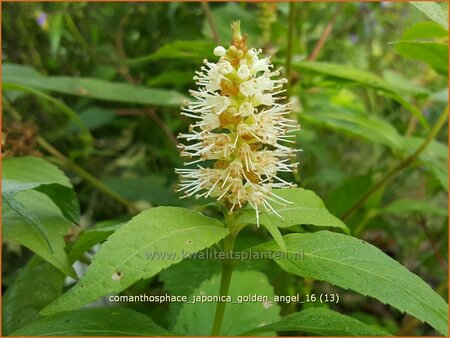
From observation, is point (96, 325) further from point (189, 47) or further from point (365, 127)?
point (365, 127)

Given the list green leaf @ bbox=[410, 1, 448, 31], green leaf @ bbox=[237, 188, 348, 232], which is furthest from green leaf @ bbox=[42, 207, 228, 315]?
green leaf @ bbox=[410, 1, 448, 31]

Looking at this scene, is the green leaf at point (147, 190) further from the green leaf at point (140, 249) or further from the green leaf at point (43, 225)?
the green leaf at point (140, 249)

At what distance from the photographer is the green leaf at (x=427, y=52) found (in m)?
1.19

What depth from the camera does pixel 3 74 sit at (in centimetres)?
156

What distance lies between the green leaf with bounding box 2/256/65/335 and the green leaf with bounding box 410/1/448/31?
78 centimetres

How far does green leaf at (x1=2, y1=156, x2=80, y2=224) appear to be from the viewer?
40.7 inches

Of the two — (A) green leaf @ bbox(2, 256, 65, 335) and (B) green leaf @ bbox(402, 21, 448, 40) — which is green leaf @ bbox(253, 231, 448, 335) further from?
(B) green leaf @ bbox(402, 21, 448, 40)

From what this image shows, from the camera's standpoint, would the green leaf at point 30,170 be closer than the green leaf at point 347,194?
Yes

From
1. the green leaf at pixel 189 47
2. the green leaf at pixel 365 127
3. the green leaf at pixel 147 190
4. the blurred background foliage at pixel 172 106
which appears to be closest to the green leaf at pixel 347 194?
the blurred background foliage at pixel 172 106

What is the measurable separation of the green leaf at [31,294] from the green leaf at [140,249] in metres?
0.35

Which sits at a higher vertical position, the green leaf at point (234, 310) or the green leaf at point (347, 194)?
the green leaf at point (347, 194)

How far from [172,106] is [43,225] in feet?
2.18

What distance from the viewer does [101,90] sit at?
152cm

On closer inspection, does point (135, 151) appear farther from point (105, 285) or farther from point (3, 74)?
point (105, 285)
